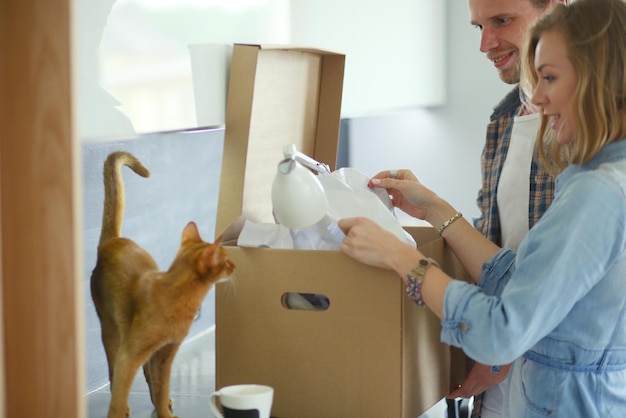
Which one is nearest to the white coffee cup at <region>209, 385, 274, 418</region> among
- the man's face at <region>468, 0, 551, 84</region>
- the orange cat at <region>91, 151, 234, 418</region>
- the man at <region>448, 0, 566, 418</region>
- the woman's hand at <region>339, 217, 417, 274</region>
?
the orange cat at <region>91, 151, 234, 418</region>

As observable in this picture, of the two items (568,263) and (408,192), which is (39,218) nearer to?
(568,263)

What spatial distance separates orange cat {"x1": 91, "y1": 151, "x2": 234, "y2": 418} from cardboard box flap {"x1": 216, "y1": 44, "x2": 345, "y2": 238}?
0.19m

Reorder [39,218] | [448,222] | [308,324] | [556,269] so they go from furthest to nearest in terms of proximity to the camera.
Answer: [448,222] → [308,324] → [556,269] → [39,218]

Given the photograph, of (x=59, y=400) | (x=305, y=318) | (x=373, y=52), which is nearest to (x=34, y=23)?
(x=59, y=400)

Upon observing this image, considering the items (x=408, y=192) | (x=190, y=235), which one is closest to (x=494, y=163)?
(x=408, y=192)

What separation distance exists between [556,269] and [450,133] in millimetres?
2122

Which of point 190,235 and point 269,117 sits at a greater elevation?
point 269,117

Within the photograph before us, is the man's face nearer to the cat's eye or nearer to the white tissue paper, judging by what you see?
the white tissue paper

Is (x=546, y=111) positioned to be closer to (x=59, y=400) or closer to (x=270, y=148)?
(x=270, y=148)

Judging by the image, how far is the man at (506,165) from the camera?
1.53 metres

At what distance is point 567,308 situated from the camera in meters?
1.12

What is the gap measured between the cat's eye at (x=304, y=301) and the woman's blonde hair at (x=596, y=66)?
43cm

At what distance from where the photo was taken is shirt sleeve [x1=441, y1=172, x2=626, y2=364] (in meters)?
1.10

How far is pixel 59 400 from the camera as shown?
0.85 meters
